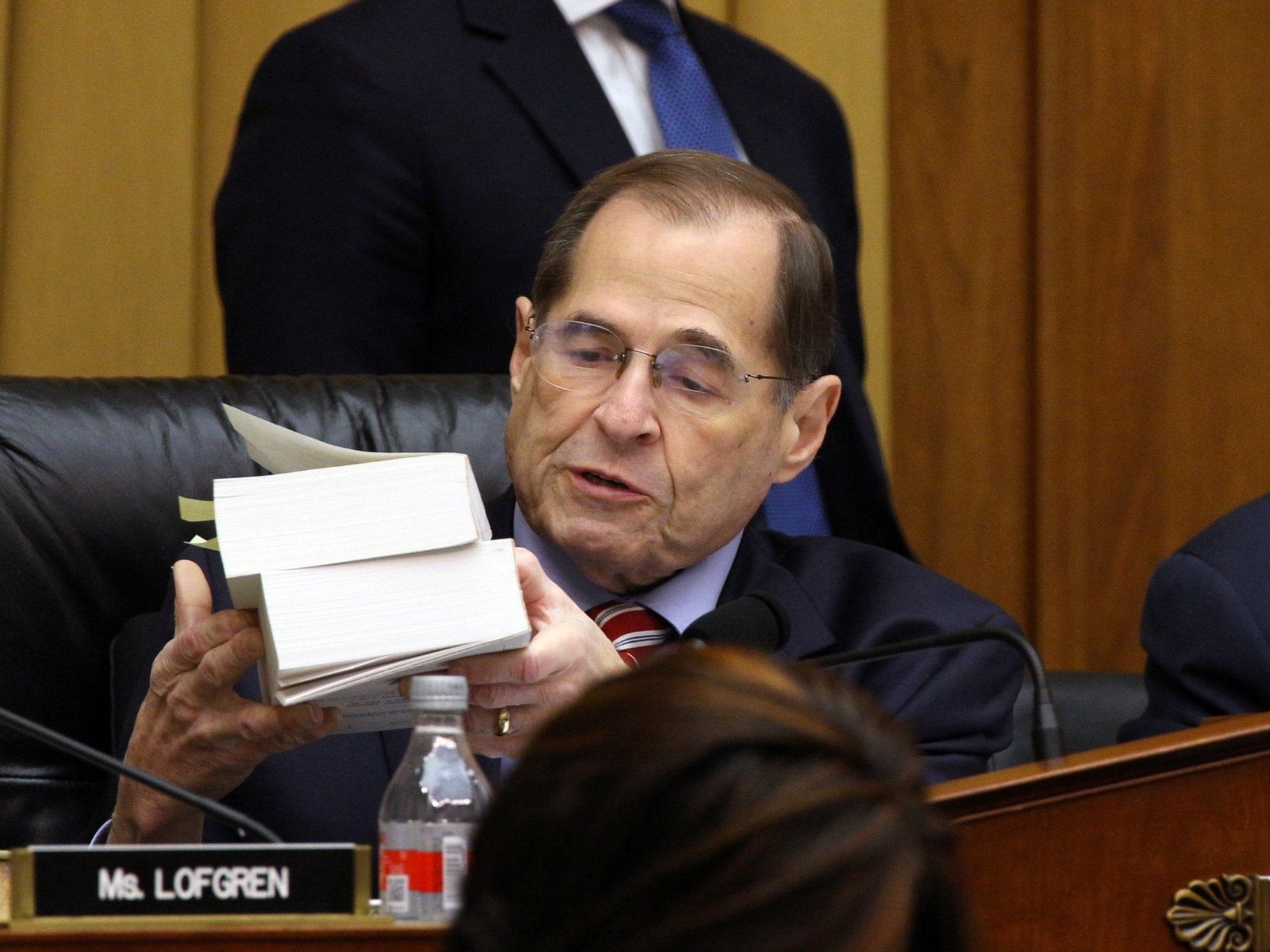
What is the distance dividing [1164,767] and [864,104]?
2.34 meters

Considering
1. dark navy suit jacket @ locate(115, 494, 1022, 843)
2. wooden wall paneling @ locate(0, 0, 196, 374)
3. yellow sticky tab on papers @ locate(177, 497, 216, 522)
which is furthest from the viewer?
wooden wall paneling @ locate(0, 0, 196, 374)

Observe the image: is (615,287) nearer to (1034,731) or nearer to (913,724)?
(913,724)

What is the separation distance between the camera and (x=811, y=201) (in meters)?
2.62

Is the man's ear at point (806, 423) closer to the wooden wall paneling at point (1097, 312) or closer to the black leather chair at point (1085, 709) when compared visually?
the black leather chair at point (1085, 709)

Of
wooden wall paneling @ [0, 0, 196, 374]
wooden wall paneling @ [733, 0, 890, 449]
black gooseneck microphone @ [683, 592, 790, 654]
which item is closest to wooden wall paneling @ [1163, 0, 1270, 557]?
wooden wall paneling @ [733, 0, 890, 449]

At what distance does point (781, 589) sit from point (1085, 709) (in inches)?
22.8

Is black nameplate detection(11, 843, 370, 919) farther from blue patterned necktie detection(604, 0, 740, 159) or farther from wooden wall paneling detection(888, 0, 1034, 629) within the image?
wooden wall paneling detection(888, 0, 1034, 629)

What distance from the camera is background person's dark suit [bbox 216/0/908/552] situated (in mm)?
2369

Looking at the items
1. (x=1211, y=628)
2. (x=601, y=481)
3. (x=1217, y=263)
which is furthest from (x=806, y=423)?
(x=1217, y=263)

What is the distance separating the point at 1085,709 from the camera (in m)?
2.29

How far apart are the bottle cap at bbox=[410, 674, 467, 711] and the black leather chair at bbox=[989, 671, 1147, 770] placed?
125cm

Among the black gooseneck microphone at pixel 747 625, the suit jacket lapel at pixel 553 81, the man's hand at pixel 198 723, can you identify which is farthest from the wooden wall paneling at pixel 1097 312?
the man's hand at pixel 198 723

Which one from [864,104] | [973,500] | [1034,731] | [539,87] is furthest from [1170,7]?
[1034,731]

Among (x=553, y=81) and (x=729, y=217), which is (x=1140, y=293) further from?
(x=729, y=217)
